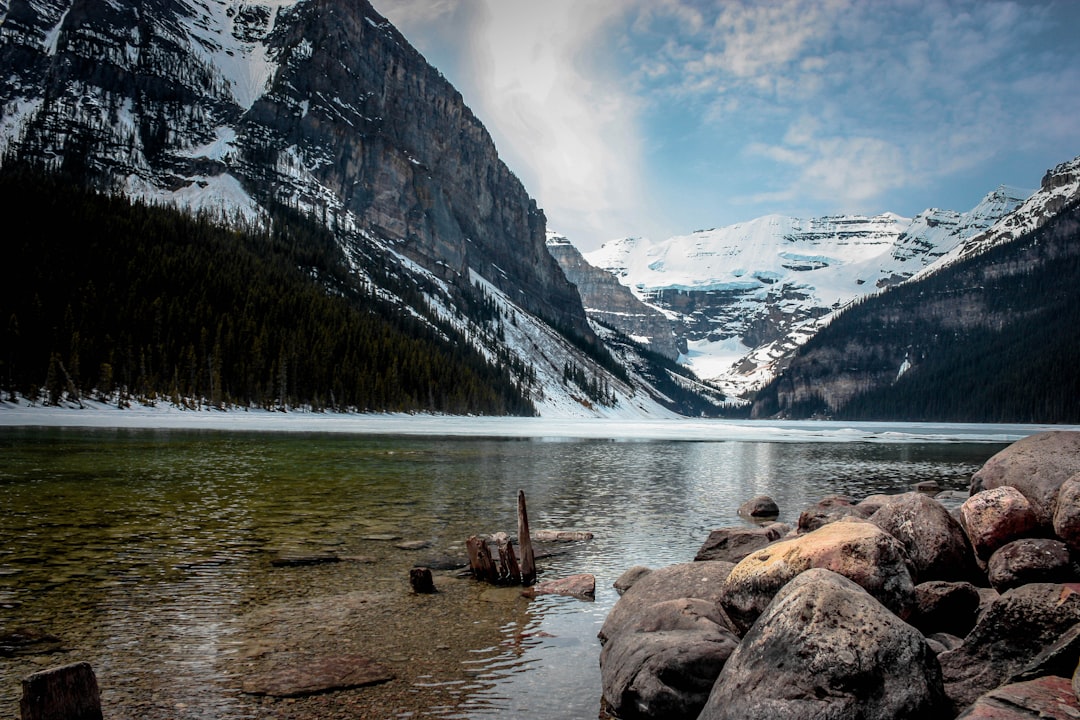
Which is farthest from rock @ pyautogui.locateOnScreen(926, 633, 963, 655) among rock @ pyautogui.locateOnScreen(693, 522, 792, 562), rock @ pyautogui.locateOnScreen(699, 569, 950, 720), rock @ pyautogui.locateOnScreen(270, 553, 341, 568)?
rock @ pyautogui.locateOnScreen(270, 553, 341, 568)

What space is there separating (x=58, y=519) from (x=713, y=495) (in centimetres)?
2339

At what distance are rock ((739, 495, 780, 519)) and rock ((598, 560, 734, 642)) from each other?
1209cm

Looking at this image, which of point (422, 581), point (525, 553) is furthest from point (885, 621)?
point (422, 581)

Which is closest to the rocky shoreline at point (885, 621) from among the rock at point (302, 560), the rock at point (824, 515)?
the rock at point (824, 515)

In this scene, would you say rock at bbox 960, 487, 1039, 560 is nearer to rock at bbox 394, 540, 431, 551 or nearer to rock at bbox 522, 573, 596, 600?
rock at bbox 522, 573, 596, 600

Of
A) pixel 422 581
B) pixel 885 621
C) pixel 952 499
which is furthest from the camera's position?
pixel 952 499

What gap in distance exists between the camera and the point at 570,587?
43.1ft

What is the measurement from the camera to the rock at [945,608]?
9.43 metres

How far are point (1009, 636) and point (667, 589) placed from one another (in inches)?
188

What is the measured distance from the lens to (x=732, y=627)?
929 centimetres

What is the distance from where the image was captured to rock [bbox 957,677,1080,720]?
5.43m

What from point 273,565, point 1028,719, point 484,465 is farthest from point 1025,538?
point 484,465

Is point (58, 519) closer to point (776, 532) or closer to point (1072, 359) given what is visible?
point (776, 532)

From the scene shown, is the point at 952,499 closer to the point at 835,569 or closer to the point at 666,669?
the point at 835,569
